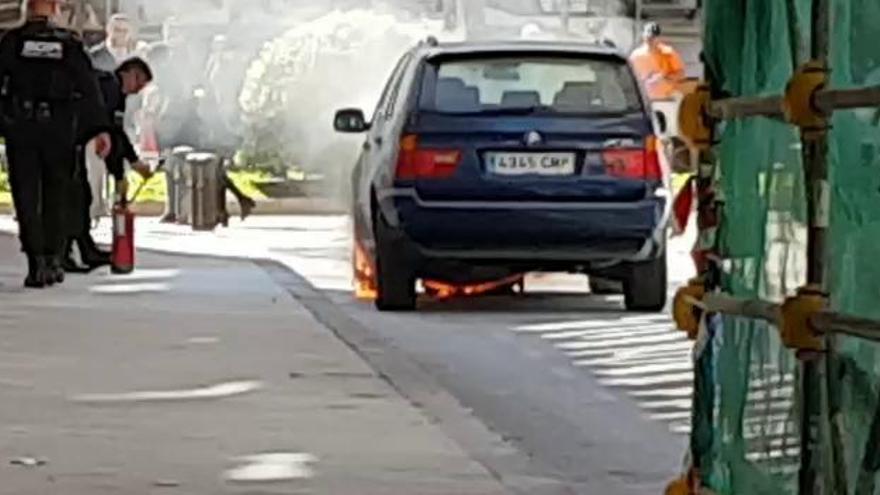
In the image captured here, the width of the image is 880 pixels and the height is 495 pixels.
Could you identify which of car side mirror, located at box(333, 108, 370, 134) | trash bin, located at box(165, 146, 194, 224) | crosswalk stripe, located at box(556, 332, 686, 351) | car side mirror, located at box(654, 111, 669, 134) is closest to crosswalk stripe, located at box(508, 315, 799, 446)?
crosswalk stripe, located at box(556, 332, 686, 351)

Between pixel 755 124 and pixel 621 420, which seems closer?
pixel 755 124

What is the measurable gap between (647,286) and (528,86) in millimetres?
1522

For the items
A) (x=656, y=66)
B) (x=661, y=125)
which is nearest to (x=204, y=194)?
(x=656, y=66)

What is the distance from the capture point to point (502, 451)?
8992 millimetres

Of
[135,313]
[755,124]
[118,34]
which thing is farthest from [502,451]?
[118,34]

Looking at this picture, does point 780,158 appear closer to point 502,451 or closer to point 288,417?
point 502,451

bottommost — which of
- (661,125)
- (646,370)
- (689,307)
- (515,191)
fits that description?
(646,370)

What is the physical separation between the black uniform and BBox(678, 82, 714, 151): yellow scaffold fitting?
1161 cm

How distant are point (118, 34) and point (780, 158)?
20451mm

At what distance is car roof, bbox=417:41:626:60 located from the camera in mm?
15578

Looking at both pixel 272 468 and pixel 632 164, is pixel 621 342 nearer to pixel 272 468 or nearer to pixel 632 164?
pixel 632 164

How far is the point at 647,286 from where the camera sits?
1548 cm

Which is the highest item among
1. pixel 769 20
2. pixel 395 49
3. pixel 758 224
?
pixel 769 20

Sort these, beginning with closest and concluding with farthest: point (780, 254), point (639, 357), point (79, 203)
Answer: point (780, 254)
point (639, 357)
point (79, 203)
